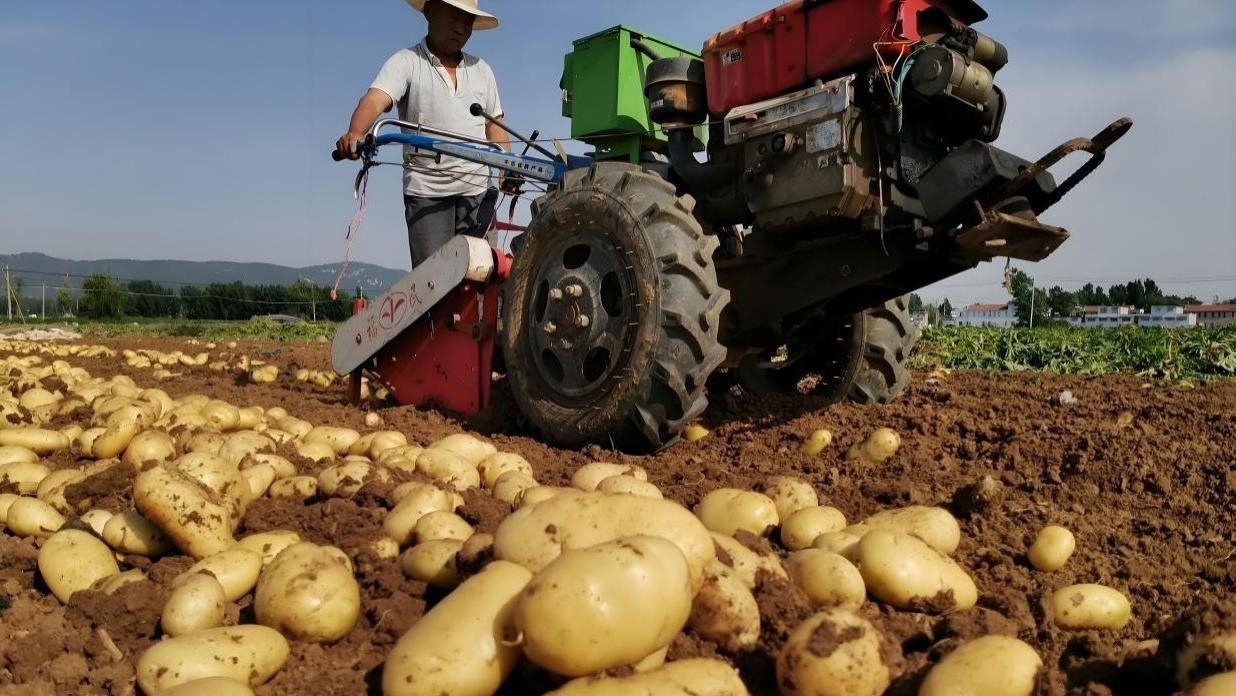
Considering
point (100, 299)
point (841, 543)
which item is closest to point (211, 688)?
point (841, 543)

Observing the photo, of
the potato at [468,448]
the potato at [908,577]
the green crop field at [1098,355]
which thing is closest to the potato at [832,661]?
the potato at [908,577]

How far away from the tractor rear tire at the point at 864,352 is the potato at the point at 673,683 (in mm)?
3286

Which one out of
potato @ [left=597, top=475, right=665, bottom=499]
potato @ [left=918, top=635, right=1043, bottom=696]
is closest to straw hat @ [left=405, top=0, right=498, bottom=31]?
potato @ [left=597, top=475, right=665, bottom=499]

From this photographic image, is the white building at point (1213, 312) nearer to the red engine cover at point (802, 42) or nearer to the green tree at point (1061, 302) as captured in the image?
the green tree at point (1061, 302)

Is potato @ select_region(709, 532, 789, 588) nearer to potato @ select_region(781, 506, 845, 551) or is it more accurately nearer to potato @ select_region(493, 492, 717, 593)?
potato @ select_region(493, 492, 717, 593)

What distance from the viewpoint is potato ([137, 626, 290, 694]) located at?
1771 millimetres

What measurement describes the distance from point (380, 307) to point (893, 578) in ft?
12.6

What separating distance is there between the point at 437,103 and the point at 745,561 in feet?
14.5

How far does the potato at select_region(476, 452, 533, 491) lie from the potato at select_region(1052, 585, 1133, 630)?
1891mm

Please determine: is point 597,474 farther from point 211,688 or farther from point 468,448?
point 211,688

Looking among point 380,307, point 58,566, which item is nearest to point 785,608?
point 58,566

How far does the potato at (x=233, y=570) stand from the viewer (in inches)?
87.9

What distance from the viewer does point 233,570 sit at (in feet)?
7.47

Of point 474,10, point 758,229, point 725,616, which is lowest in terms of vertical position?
point 725,616
